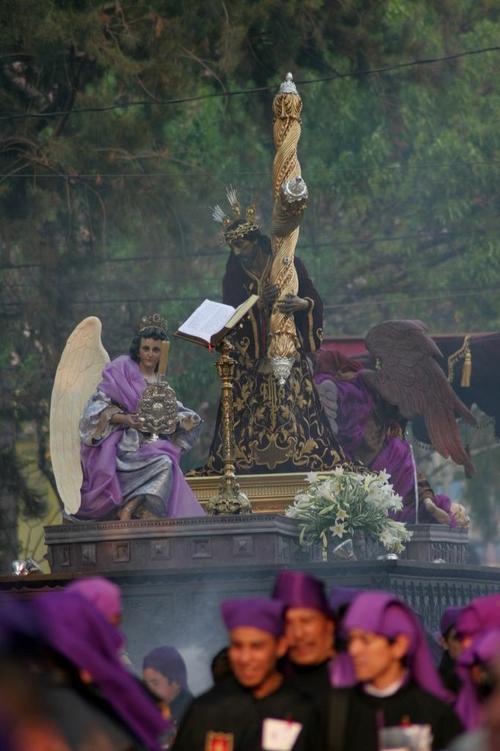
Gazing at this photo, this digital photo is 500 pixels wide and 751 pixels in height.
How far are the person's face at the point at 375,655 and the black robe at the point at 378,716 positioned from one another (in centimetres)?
7

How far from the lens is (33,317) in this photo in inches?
1163

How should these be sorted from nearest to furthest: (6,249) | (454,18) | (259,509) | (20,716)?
(20,716), (259,509), (6,249), (454,18)

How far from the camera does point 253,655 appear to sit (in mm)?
8875

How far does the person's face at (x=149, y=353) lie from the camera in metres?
18.6

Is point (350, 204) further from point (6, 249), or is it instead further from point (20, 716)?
point (20, 716)

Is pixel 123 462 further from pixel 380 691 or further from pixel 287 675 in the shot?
pixel 380 691

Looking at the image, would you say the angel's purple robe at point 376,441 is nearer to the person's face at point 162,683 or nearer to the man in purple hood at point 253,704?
the person's face at point 162,683

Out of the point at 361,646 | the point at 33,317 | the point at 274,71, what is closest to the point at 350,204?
the point at 274,71

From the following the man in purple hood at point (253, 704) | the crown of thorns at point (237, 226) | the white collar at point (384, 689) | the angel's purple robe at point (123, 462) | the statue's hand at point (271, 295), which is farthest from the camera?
the crown of thorns at point (237, 226)

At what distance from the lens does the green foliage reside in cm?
2914

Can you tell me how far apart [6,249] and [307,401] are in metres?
10.3

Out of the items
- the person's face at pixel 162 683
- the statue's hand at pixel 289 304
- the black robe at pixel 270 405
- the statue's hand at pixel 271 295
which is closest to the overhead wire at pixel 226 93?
the black robe at pixel 270 405

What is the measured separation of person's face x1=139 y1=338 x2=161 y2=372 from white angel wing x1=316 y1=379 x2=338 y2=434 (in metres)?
2.82

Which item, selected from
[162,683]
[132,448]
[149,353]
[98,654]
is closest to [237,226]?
[149,353]
